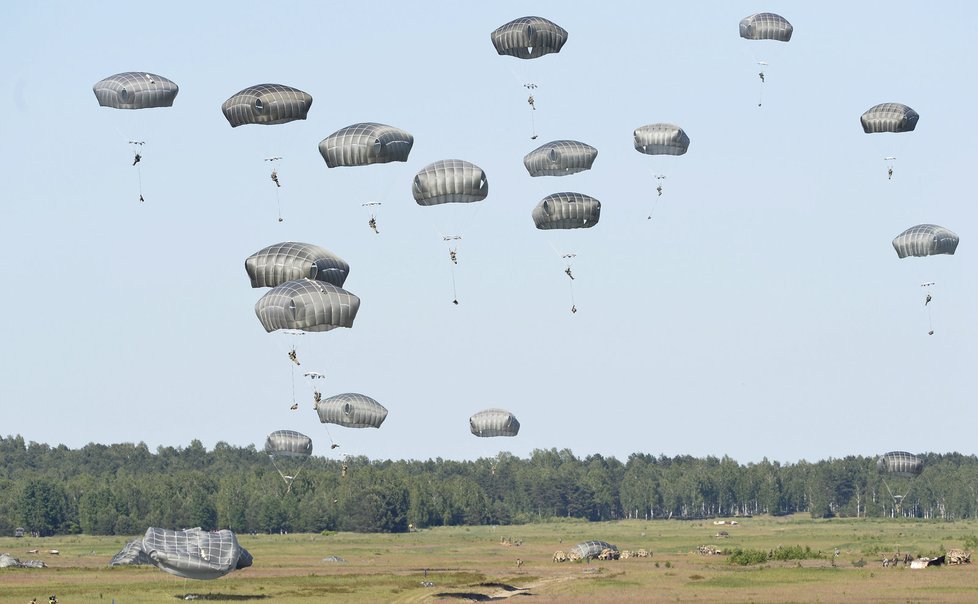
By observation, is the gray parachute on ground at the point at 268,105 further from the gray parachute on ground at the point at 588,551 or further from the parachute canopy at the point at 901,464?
the parachute canopy at the point at 901,464

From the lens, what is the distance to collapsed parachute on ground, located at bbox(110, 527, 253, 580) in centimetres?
8525

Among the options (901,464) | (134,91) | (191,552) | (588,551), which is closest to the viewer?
(191,552)

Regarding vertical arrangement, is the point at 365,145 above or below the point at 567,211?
above

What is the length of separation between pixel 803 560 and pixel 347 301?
138ft

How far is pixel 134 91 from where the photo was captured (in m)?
98.9

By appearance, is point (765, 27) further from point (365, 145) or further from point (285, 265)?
point (285, 265)

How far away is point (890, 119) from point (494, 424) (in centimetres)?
4286

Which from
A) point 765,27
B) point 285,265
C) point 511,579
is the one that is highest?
point 765,27

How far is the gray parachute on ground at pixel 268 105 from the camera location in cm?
9594

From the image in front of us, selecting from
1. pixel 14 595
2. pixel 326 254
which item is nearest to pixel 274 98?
pixel 326 254

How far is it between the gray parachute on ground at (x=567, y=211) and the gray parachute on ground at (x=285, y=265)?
50.8ft

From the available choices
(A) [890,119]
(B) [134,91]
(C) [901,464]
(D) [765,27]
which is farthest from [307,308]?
(C) [901,464]

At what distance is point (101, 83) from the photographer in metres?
100

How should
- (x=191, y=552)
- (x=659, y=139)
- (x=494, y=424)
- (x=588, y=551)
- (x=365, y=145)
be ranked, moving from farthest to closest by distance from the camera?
(x=494, y=424) < (x=588, y=551) < (x=659, y=139) < (x=365, y=145) < (x=191, y=552)
